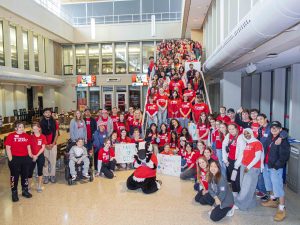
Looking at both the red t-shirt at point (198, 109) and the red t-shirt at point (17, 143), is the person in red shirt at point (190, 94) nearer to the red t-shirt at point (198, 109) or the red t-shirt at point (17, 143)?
the red t-shirt at point (198, 109)

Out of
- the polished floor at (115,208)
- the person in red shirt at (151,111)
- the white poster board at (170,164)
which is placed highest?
the person in red shirt at (151,111)

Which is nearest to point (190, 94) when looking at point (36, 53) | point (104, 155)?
point (104, 155)

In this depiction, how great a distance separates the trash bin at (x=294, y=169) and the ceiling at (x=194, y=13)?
9.05 meters

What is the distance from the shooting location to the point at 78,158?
7051 millimetres

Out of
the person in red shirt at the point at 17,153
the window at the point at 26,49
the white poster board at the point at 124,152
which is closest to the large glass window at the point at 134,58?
the window at the point at 26,49

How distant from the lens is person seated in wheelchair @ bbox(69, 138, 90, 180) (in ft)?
22.8

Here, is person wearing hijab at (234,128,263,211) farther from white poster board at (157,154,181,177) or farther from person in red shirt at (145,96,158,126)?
person in red shirt at (145,96,158,126)

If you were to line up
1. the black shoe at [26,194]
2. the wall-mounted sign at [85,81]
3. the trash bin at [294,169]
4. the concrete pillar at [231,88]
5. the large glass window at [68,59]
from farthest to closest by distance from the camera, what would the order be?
1. the large glass window at [68,59]
2. the wall-mounted sign at [85,81]
3. the concrete pillar at [231,88]
4. the black shoe at [26,194]
5. the trash bin at [294,169]

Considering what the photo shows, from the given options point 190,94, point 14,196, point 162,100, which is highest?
point 190,94

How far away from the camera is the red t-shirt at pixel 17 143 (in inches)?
225

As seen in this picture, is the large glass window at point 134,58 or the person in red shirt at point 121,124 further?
the large glass window at point 134,58

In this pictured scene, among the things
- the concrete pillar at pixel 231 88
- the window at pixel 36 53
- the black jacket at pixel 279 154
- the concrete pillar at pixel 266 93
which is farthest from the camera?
the window at pixel 36 53

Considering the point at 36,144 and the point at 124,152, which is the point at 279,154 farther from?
the point at 36,144

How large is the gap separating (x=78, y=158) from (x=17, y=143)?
5.61ft
